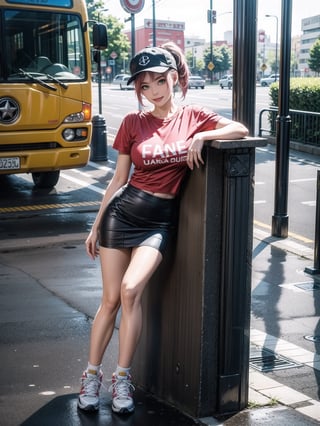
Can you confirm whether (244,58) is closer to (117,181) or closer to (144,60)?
(144,60)

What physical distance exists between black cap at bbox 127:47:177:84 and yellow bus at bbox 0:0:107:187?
6.66m

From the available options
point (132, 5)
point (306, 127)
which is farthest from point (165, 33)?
point (132, 5)

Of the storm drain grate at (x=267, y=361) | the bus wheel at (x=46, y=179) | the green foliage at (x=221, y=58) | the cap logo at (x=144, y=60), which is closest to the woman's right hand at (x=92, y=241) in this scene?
the cap logo at (x=144, y=60)

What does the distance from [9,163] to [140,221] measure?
270 inches

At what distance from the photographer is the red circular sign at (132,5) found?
53.0 ft

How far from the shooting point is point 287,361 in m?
5.02

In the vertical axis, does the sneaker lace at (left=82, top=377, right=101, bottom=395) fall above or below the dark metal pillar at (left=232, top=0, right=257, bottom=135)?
below

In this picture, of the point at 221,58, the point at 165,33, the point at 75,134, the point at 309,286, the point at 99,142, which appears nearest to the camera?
the point at 309,286

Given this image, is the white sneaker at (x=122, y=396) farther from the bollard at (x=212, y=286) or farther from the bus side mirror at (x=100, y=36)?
the bus side mirror at (x=100, y=36)

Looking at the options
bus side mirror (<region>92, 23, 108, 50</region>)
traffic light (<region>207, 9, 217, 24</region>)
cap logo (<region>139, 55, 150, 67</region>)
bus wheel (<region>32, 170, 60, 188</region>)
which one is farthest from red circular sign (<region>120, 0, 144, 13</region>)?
traffic light (<region>207, 9, 217, 24</region>)

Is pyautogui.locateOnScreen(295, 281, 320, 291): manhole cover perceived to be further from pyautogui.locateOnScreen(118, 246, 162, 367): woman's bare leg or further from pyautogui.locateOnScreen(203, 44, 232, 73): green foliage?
pyautogui.locateOnScreen(203, 44, 232, 73): green foliage

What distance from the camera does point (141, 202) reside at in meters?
3.89

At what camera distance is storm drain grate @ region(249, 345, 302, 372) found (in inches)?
192

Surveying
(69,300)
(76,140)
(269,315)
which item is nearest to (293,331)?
(269,315)
